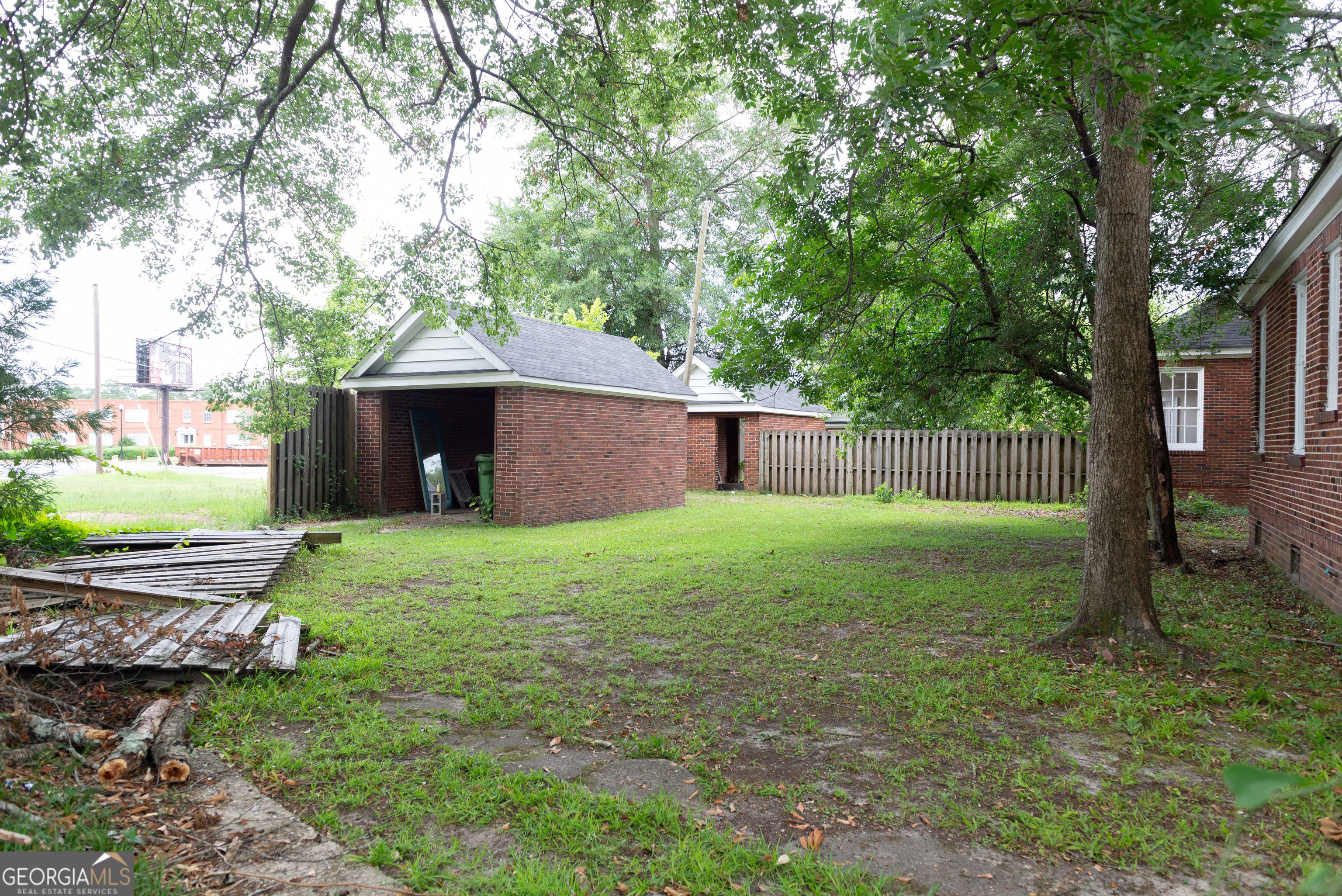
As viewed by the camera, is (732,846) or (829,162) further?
(829,162)

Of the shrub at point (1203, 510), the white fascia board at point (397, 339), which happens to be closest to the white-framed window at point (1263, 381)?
the shrub at point (1203, 510)

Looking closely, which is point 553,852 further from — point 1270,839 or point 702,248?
point 702,248

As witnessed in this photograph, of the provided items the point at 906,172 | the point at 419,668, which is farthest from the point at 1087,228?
the point at 419,668

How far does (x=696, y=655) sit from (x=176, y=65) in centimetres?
837

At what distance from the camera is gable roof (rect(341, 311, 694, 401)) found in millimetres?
13453

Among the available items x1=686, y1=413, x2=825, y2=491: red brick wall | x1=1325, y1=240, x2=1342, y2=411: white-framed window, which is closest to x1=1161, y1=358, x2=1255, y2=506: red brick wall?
x1=686, y1=413, x2=825, y2=491: red brick wall

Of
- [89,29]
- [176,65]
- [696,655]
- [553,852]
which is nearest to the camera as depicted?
[553,852]

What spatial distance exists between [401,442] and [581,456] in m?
3.80

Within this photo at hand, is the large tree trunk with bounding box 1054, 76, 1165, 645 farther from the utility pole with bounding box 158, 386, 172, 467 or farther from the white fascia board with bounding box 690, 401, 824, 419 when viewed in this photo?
the utility pole with bounding box 158, 386, 172, 467

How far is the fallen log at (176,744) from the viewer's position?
140 inches

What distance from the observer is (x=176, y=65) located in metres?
8.49

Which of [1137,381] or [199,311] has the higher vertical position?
[199,311]

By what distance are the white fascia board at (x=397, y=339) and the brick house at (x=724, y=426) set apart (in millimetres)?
9396

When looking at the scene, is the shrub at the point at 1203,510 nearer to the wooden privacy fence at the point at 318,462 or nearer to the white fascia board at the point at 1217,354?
the white fascia board at the point at 1217,354
